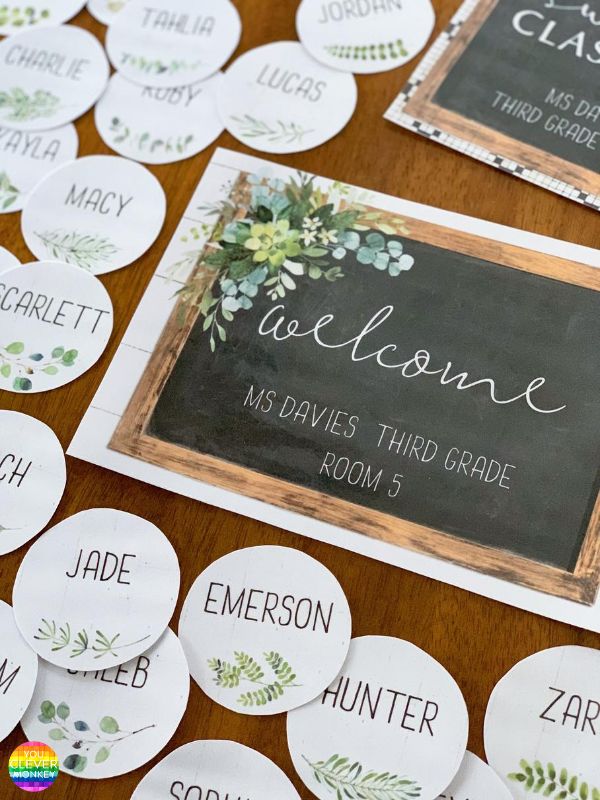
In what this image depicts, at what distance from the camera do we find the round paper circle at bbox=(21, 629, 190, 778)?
22.9 inches

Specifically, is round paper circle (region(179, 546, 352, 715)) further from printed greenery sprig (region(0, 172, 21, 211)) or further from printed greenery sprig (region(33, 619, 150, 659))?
printed greenery sprig (region(0, 172, 21, 211))

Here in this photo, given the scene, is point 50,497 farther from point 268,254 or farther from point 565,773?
point 565,773

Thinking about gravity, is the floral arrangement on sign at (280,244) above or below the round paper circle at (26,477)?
above

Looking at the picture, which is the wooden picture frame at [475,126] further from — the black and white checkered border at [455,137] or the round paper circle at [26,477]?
the round paper circle at [26,477]

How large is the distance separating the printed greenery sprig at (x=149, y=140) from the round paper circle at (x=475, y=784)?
579mm

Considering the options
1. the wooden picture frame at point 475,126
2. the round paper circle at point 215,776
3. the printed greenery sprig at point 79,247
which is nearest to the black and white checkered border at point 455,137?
the wooden picture frame at point 475,126

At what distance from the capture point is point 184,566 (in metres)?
0.63

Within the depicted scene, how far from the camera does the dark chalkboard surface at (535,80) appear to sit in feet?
2.35

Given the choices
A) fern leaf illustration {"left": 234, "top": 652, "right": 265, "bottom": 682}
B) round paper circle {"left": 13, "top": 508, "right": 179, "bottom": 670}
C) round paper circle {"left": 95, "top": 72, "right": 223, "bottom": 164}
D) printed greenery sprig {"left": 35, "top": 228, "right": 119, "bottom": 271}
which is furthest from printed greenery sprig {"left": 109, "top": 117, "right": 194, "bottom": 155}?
fern leaf illustration {"left": 234, "top": 652, "right": 265, "bottom": 682}

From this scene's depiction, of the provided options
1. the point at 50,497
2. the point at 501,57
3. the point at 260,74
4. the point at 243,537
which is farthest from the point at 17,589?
the point at 501,57

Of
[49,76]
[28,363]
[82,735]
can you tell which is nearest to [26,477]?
[28,363]

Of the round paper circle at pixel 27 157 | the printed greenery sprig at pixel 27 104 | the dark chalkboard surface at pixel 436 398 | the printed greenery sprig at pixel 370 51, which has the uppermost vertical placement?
the printed greenery sprig at pixel 370 51

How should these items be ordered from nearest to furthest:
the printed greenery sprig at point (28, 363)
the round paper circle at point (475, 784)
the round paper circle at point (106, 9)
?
1. the round paper circle at point (475, 784)
2. the printed greenery sprig at point (28, 363)
3. the round paper circle at point (106, 9)

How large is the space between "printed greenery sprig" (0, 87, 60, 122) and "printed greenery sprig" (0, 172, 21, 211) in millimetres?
65
